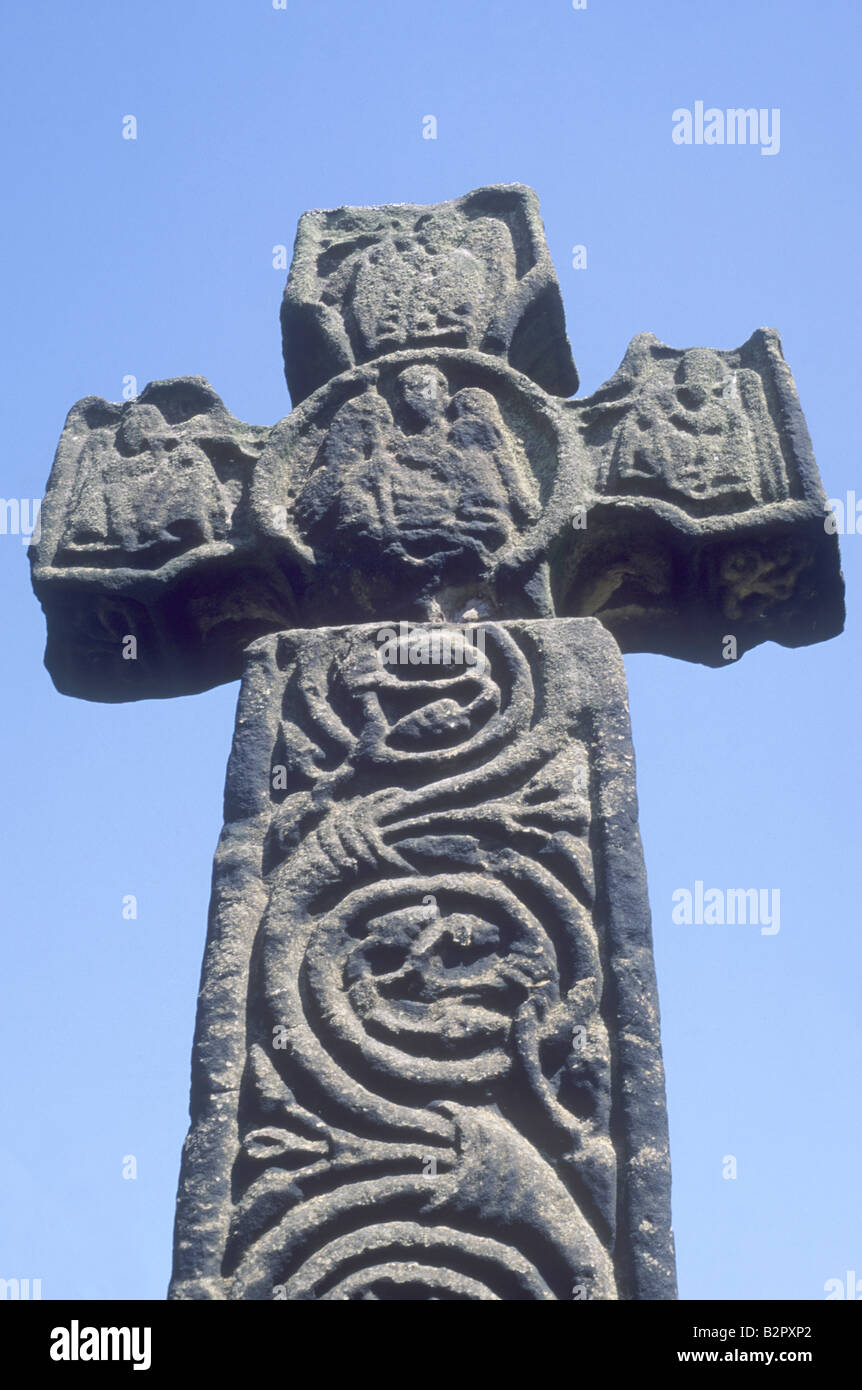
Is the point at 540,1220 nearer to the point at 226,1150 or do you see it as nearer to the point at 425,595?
the point at 226,1150

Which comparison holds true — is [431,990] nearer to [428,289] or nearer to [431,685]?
[431,685]

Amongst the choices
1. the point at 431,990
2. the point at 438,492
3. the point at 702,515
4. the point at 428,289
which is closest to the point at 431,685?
the point at 438,492

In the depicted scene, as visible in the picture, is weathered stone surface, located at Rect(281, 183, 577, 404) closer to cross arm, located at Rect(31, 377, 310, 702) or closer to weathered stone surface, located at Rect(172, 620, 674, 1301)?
cross arm, located at Rect(31, 377, 310, 702)

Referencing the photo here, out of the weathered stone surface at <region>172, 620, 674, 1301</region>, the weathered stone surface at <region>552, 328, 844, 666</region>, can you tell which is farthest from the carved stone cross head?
the weathered stone surface at <region>172, 620, 674, 1301</region>

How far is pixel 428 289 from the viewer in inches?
171

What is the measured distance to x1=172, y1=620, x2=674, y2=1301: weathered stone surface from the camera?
282cm

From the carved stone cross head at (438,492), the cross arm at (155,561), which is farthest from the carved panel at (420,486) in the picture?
the cross arm at (155,561)

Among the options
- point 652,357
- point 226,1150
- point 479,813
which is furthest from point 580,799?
point 652,357

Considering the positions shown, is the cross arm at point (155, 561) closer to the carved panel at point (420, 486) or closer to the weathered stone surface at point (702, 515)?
the carved panel at point (420, 486)

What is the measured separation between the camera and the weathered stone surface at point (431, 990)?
9.27ft

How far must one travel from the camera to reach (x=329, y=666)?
3.66 m

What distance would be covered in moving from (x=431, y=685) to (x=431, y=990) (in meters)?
0.74

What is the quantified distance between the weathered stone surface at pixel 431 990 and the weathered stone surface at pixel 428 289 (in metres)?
1.02
